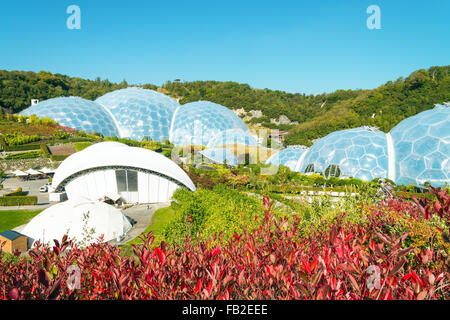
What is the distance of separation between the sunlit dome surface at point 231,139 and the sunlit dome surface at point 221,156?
3874mm

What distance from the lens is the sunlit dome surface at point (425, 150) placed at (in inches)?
695

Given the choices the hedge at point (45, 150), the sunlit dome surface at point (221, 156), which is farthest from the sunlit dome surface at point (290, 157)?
the hedge at point (45, 150)

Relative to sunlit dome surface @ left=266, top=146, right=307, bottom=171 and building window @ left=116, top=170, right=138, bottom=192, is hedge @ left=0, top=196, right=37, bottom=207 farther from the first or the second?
sunlit dome surface @ left=266, top=146, right=307, bottom=171

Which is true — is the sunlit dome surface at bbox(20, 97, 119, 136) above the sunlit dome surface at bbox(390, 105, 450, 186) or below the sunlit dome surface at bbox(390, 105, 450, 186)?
above

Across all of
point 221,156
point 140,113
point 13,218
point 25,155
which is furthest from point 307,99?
point 13,218

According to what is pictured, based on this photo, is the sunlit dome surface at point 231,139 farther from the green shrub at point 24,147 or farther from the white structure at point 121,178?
the green shrub at point 24,147

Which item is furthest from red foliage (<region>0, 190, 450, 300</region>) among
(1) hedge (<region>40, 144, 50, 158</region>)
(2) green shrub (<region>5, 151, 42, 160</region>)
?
(2) green shrub (<region>5, 151, 42, 160</region>)

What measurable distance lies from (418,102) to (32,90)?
2949 inches

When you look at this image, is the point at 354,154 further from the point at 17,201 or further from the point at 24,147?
the point at 24,147

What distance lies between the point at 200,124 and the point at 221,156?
11.9 metres

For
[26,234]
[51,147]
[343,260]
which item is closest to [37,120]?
[51,147]

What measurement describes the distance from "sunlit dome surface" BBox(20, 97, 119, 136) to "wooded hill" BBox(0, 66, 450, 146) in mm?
20933

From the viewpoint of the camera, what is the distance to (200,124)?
40469 mm

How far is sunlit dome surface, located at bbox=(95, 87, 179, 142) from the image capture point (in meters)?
40.5
